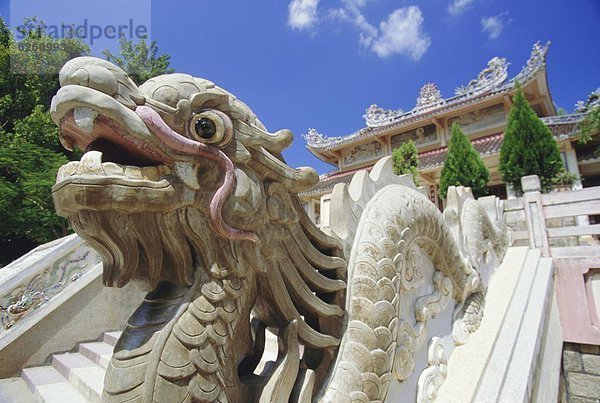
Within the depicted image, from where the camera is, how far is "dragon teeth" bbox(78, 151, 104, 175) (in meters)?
0.92

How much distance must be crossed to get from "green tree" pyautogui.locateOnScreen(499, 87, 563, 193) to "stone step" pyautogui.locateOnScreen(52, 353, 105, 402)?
985 cm

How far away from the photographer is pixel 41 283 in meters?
3.32

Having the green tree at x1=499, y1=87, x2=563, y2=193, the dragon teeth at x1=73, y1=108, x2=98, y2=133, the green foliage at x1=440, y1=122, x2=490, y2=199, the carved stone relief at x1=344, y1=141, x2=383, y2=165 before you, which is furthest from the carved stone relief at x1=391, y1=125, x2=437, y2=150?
the dragon teeth at x1=73, y1=108, x2=98, y2=133

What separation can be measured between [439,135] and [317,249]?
15.9 m

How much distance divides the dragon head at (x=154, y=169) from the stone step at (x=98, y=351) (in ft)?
6.65

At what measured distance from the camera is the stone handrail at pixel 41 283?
10.0ft

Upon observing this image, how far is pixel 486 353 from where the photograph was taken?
223cm

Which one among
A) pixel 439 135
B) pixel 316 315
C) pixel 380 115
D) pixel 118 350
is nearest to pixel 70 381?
pixel 118 350

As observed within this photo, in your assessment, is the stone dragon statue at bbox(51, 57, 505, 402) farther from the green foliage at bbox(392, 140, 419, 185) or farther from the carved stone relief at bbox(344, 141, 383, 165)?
the carved stone relief at bbox(344, 141, 383, 165)

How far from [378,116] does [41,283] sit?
17814mm

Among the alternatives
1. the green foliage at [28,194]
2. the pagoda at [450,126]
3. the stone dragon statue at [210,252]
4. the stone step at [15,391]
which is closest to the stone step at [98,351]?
the stone step at [15,391]

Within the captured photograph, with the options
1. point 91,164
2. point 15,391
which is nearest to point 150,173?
point 91,164

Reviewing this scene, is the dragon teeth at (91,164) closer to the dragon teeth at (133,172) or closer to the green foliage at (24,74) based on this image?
the dragon teeth at (133,172)

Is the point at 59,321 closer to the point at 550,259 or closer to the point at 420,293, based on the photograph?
the point at 420,293
